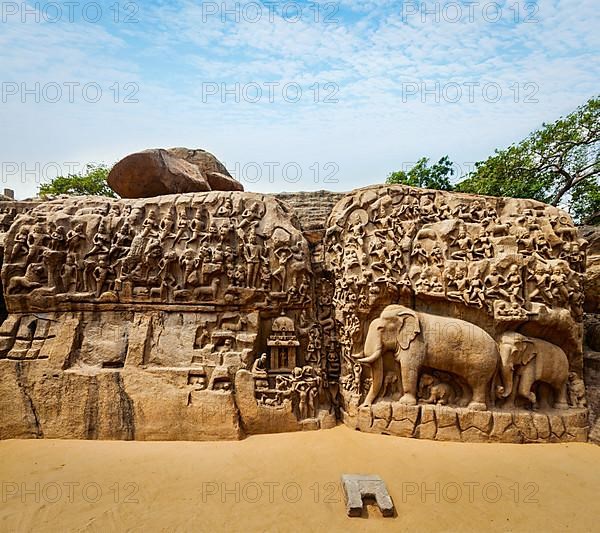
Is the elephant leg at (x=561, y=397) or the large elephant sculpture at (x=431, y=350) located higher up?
the large elephant sculpture at (x=431, y=350)

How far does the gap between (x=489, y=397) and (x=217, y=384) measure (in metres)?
4.67

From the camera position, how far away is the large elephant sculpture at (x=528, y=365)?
650 centimetres

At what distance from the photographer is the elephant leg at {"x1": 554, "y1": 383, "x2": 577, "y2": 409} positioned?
6.65 metres

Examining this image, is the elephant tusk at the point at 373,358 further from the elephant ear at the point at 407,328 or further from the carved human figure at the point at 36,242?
the carved human figure at the point at 36,242

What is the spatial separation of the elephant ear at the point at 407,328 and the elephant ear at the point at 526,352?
5.84 ft

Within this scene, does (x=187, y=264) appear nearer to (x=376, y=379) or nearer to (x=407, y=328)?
(x=376, y=379)

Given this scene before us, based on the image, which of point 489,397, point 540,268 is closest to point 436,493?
point 489,397

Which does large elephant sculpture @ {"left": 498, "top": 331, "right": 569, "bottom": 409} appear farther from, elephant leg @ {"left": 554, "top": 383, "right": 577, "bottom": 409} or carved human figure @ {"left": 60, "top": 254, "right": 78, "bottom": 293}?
carved human figure @ {"left": 60, "top": 254, "right": 78, "bottom": 293}

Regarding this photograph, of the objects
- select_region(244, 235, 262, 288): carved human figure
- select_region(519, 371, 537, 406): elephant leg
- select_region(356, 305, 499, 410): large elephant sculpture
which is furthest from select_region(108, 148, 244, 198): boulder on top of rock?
select_region(519, 371, 537, 406): elephant leg

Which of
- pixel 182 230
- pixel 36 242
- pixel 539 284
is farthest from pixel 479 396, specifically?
pixel 36 242

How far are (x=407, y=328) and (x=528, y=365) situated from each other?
2177 mm

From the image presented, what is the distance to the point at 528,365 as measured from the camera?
656 cm

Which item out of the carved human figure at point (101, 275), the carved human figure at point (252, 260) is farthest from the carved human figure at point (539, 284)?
the carved human figure at point (101, 275)

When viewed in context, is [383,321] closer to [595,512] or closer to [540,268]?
[540,268]
